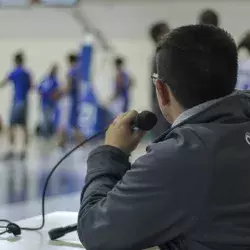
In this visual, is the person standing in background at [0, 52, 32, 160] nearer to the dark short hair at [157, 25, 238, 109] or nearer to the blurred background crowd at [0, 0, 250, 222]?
the blurred background crowd at [0, 0, 250, 222]

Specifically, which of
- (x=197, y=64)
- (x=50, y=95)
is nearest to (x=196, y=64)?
(x=197, y=64)

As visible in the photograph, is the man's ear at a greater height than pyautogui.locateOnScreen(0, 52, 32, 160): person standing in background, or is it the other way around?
the man's ear

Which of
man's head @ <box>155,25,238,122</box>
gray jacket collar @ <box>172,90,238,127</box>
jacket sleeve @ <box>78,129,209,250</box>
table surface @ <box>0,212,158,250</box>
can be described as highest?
man's head @ <box>155,25,238,122</box>

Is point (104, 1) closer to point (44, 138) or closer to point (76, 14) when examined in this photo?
point (76, 14)

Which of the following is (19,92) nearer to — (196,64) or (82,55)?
(82,55)

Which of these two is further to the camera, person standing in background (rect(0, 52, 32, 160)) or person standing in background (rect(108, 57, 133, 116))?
person standing in background (rect(108, 57, 133, 116))

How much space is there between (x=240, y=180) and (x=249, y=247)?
0.13 m

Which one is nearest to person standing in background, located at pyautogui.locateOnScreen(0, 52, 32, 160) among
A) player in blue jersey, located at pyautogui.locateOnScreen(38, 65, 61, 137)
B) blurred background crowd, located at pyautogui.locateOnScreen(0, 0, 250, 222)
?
blurred background crowd, located at pyautogui.locateOnScreen(0, 0, 250, 222)

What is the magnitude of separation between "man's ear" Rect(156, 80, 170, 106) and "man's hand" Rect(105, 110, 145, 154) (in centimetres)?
15

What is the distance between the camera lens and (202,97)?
1217 millimetres

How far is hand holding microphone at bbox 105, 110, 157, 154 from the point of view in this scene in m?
1.40

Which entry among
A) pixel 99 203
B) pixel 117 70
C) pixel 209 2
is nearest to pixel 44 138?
pixel 117 70

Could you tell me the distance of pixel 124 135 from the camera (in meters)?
1.41

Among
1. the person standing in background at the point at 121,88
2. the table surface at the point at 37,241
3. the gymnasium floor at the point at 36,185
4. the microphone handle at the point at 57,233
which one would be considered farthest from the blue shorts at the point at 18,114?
the microphone handle at the point at 57,233
